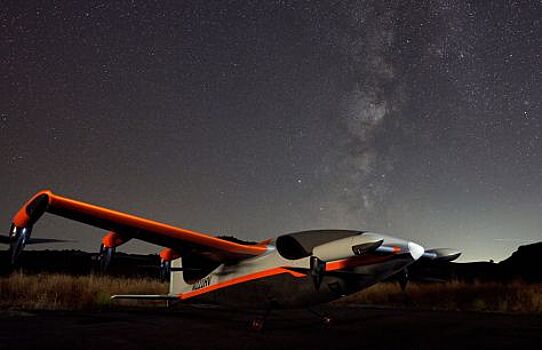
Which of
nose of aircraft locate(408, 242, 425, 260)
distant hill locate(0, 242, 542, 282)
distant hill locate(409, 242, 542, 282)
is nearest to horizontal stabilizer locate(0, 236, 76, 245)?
nose of aircraft locate(408, 242, 425, 260)

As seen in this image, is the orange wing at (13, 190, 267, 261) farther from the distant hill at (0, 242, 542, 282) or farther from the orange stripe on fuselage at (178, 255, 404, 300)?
the distant hill at (0, 242, 542, 282)

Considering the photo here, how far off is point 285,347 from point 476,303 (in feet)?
44.2

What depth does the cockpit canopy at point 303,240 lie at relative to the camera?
984cm

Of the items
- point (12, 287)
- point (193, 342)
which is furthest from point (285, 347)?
point (12, 287)

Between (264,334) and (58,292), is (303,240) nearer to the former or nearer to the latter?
(264,334)

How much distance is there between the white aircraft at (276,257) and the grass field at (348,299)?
724cm

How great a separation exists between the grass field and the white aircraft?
724 centimetres

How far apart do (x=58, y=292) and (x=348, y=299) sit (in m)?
12.9

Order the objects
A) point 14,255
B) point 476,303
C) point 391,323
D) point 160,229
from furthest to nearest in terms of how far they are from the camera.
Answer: point 476,303, point 391,323, point 160,229, point 14,255

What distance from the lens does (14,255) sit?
7301 mm

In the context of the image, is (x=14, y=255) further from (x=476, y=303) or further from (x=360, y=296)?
(x=360, y=296)

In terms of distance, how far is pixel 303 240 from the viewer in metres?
10.1

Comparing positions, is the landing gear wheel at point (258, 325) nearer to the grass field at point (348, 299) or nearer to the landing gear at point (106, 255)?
the landing gear at point (106, 255)

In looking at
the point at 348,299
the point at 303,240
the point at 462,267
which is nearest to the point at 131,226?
the point at 303,240
